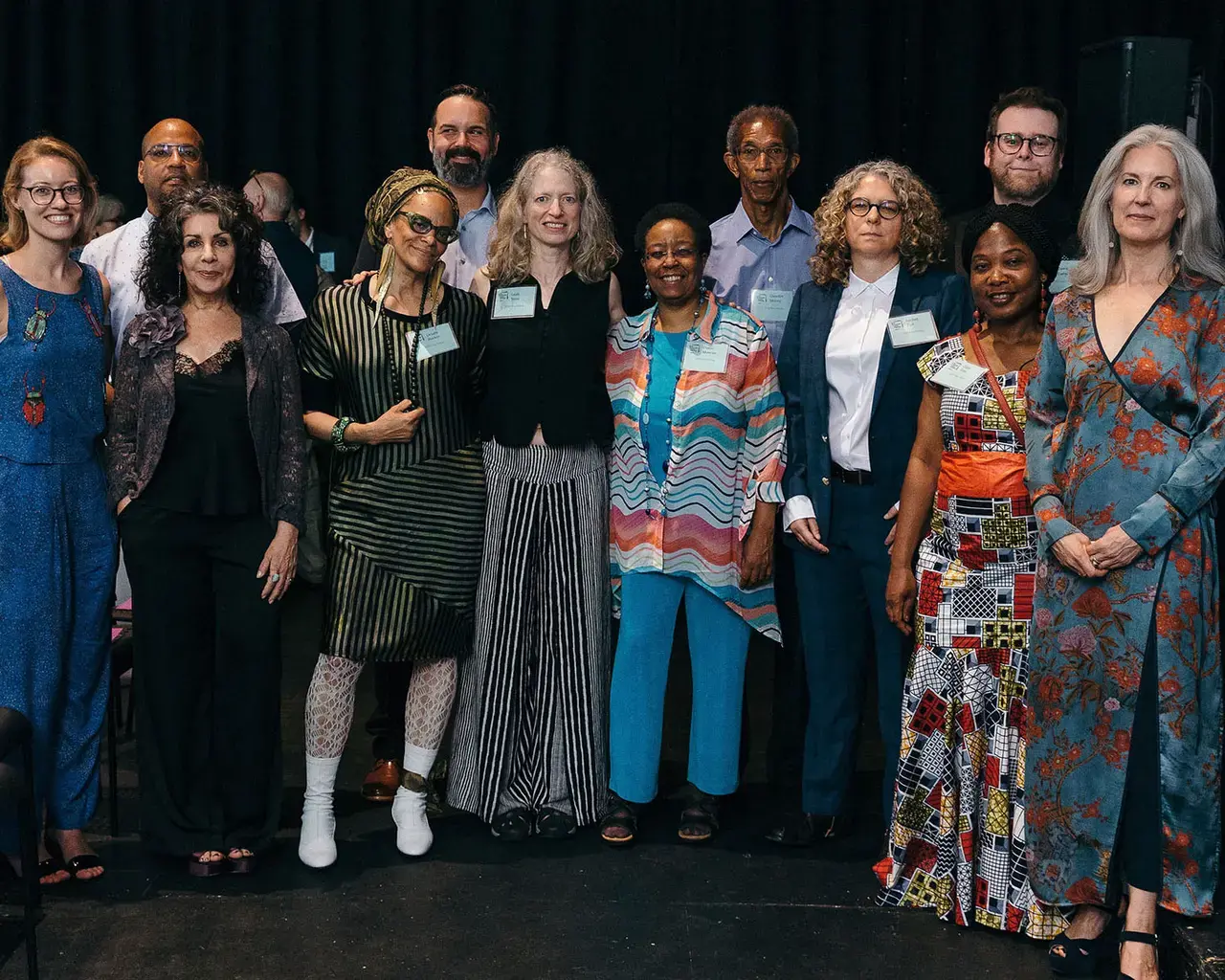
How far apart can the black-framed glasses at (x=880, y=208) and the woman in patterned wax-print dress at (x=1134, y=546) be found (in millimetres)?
579

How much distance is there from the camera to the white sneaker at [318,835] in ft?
11.9

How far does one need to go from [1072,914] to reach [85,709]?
2.27 metres

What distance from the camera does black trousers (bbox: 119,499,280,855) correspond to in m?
3.52

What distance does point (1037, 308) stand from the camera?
328 centimetres

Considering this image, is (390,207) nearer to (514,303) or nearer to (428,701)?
(514,303)

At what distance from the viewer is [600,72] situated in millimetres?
6055

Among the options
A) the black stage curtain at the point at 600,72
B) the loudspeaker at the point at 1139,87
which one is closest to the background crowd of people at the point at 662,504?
the loudspeaker at the point at 1139,87

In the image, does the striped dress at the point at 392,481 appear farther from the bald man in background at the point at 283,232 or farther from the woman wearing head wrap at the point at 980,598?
the woman wearing head wrap at the point at 980,598

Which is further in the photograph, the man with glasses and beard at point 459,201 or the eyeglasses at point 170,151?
the man with glasses and beard at point 459,201

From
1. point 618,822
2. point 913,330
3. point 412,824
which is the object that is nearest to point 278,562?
point 412,824

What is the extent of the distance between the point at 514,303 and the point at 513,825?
4.27 feet

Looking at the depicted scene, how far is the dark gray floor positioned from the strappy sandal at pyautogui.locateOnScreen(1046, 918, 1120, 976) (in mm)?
51

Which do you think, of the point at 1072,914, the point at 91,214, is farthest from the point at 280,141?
the point at 1072,914

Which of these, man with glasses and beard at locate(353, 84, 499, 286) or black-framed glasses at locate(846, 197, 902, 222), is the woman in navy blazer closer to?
black-framed glasses at locate(846, 197, 902, 222)
